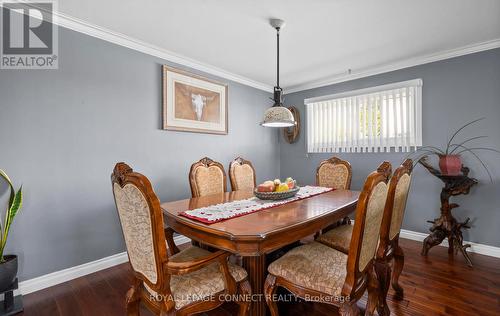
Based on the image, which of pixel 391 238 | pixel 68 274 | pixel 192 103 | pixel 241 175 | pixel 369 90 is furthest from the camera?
pixel 369 90

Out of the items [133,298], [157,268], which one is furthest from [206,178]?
[157,268]

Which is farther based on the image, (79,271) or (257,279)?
(79,271)

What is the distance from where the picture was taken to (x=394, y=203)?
158cm

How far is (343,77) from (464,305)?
10.1 ft

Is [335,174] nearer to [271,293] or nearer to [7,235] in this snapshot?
[271,293]

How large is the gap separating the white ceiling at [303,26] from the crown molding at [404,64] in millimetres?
83

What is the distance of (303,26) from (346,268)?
2159mm

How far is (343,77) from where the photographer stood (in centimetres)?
370

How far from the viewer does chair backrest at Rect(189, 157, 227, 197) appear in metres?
2.46

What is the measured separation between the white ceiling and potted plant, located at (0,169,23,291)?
1592mm

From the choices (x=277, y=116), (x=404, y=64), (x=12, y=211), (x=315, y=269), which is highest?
(x=404, y=64)

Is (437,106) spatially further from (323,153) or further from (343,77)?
(323,153)

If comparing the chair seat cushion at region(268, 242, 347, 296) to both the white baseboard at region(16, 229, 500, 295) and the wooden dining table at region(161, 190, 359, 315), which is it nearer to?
the wooden dining table at region(161, 190, 359, 315)

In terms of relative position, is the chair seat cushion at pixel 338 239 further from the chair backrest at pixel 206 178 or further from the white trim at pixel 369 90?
the white trim at pixel 369 90
